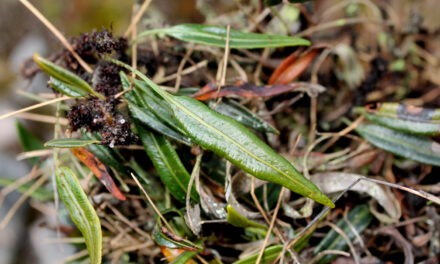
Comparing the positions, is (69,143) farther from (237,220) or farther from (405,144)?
(405,144)

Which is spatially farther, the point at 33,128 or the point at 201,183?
the point at 33,128

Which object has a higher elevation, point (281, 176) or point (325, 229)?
point (281, 176)

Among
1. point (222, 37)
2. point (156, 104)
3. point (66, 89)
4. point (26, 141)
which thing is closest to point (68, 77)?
point (66, 89)

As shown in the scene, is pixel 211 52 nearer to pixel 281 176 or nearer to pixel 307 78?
pixel 307 78

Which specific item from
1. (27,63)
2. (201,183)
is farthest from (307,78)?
(27,63)

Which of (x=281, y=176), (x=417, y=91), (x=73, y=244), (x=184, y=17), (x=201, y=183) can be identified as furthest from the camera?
(x=184, y=17)

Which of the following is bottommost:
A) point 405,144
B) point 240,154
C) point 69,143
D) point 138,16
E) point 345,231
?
point 345,231

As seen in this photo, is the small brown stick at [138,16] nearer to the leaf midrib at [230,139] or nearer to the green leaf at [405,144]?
the leaf midrib at [230,139]

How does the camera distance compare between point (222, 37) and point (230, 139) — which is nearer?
point (230, 139)
